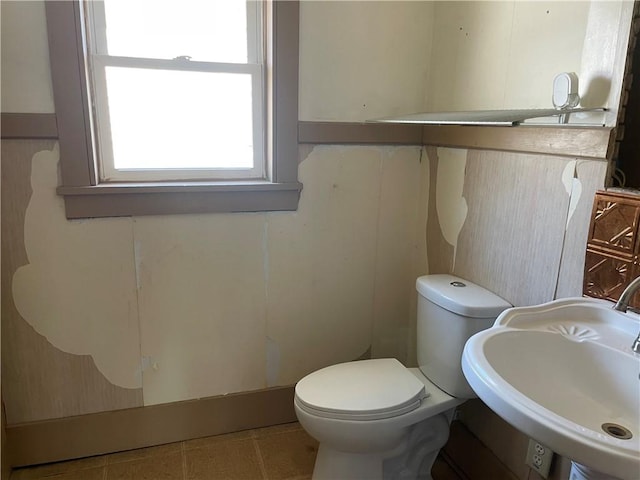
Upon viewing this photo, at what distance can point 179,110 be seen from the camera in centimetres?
175

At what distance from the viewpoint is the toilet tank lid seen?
4.86 feet

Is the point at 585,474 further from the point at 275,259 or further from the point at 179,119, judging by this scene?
the point at 179,119

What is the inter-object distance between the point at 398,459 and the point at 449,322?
0.50 meters

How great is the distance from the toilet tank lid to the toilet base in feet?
1.34

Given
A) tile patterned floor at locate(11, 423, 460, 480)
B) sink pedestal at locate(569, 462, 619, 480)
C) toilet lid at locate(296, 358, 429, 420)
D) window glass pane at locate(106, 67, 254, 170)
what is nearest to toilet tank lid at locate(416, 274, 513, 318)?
toilet lid at locate(296, 358, 429, 420)

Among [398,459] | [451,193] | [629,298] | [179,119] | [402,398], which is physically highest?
[179,119]

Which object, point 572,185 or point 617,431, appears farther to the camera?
point 572,185

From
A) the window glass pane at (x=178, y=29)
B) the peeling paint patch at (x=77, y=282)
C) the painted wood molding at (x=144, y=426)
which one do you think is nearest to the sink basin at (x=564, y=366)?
the painted wood molding at (x=144, y=426)

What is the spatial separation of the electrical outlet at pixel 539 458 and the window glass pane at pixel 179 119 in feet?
4.46

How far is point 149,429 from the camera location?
1.87m

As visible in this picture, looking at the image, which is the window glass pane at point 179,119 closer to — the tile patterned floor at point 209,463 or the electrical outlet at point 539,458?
the tile patterned floor at point 209,463

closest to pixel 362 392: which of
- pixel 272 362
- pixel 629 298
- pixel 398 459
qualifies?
pixel 398 459

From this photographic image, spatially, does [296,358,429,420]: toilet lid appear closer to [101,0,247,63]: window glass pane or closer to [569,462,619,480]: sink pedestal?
[569,462,619,480]: sink pedestal

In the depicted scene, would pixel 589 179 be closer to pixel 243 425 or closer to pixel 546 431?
pixel 546 431
